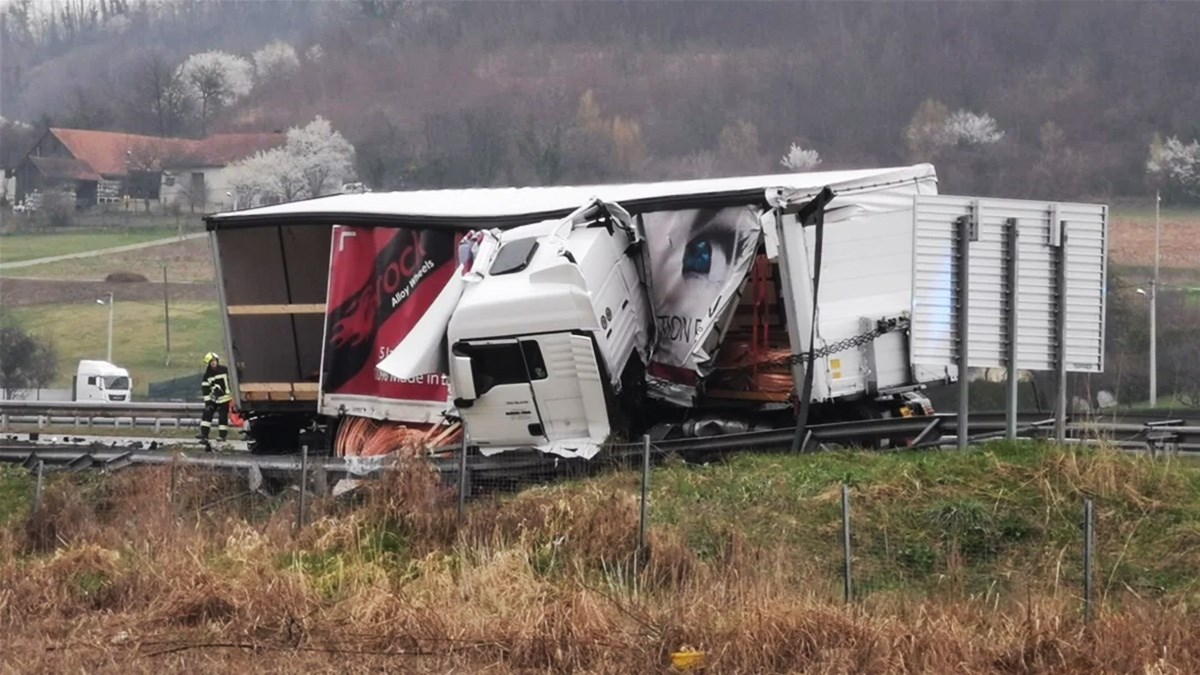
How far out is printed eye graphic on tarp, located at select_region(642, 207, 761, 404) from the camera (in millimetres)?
13766

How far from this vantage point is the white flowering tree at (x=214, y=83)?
53062 millimetres

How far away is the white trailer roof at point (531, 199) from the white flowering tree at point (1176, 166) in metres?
22.6

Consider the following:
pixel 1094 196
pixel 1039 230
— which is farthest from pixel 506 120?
pixel 1039 230

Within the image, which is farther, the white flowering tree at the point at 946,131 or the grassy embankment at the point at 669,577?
the white flowering tree at the point at 946,131

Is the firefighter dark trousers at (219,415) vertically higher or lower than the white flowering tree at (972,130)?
lower

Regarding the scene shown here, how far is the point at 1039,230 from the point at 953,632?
4571 millimetres

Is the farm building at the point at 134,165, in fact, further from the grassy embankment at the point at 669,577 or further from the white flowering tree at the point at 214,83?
the grassy embankment at the point at 669,577

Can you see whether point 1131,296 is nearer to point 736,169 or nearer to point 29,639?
point 736,169

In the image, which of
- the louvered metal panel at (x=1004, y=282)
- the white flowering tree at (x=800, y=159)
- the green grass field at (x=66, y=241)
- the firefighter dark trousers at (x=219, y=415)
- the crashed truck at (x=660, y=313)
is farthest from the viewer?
the green grass field at (x=66, y=241)

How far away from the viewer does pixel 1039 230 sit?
11742 millimetres

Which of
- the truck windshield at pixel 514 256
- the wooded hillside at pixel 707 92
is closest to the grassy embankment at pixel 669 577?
the truck windshield at pixel 514 256

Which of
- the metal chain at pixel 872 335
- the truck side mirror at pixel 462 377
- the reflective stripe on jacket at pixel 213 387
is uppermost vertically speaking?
the metal chain at pixel 872 335

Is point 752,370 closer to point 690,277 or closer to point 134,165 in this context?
point 690,277

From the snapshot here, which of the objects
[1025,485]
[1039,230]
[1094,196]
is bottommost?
[1025,485]
